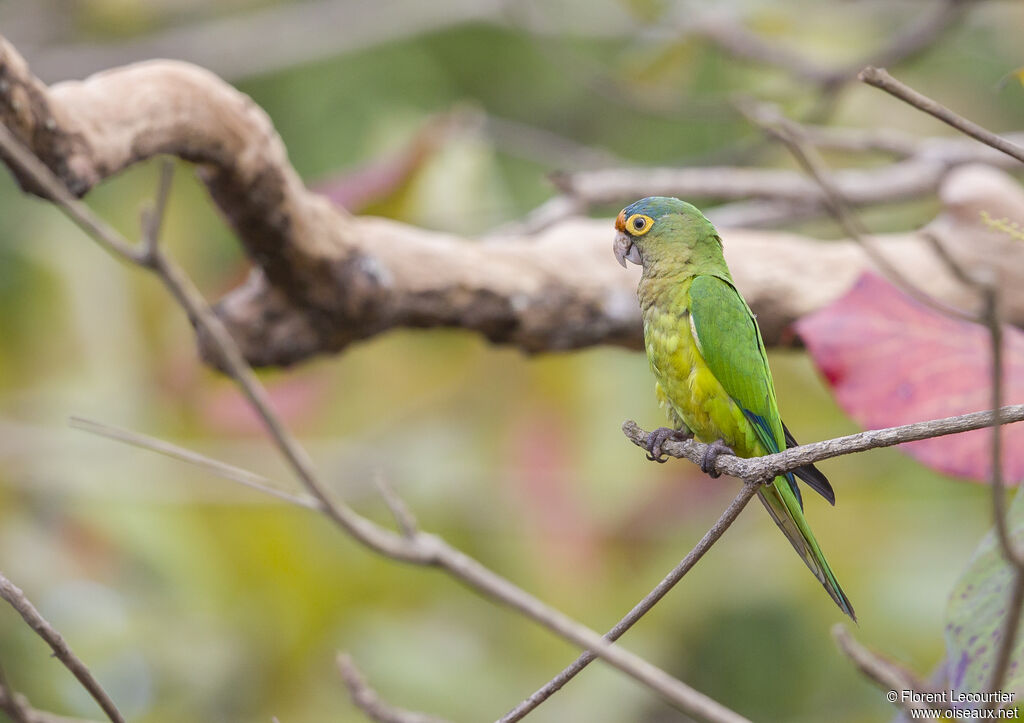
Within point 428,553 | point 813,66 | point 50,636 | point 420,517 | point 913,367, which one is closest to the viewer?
point 428,553

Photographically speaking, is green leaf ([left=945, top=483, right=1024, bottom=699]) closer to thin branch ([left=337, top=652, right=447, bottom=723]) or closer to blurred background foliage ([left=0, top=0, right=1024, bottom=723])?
thin branch ([left=337, top=652, right=447, bottom=723])

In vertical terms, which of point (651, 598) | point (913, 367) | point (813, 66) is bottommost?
point (651, 598)

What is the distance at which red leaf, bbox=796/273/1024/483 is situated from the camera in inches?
44.1

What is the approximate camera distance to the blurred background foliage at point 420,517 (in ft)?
6.77

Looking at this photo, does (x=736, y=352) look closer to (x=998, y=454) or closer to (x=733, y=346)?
(x=733, y=346)

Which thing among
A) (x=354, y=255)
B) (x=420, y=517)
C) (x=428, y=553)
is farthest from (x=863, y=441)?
(x=420, y=517)

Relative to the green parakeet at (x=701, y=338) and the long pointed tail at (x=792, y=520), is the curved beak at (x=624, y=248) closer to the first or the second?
the green parakeet at (x=701, y=338)

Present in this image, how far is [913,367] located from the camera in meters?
1.21

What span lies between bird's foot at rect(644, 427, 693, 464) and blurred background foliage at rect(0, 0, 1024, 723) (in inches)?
40.6

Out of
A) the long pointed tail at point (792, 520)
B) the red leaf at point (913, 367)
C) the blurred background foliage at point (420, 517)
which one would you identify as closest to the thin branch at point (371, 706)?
the long pointed tail at point (792, 520)

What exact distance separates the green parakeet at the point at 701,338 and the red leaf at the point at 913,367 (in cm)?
21

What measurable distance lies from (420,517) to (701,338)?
1.50m

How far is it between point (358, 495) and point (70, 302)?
2.99 feet

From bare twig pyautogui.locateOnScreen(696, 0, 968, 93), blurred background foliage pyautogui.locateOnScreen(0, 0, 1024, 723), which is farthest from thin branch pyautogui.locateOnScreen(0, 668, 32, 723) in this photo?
bare twig pyautogui.locateOnScreen(696, 0, 968, 93)
